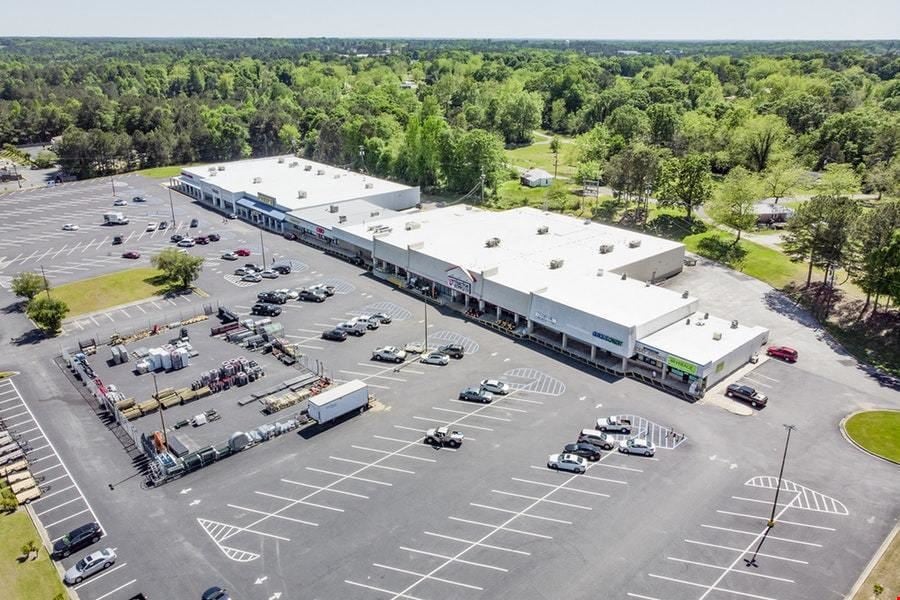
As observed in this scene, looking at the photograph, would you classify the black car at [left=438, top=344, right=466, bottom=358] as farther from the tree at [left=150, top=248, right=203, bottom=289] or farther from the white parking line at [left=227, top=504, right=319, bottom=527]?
the tree at [left=150, top=248, right=203, bottom=289]

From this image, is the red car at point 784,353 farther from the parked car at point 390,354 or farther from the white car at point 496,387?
the parked car at point 390,354

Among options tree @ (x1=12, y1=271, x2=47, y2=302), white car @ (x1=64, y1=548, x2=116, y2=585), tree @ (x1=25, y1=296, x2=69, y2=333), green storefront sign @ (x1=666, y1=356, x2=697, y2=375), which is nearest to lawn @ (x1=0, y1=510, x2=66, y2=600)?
white car @ (x1=64, y1=548, x2=116, y2=585)

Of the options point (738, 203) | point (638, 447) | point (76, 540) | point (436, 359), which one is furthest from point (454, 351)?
point (738, 203)

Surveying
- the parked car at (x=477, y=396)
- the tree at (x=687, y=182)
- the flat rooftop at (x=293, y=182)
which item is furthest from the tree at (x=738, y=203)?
the parked car at (x=477, y=396)

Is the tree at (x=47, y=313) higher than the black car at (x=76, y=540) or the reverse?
higher

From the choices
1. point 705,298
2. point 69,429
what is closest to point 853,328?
point 705,298

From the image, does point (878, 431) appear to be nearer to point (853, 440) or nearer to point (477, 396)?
point (853, 440)
